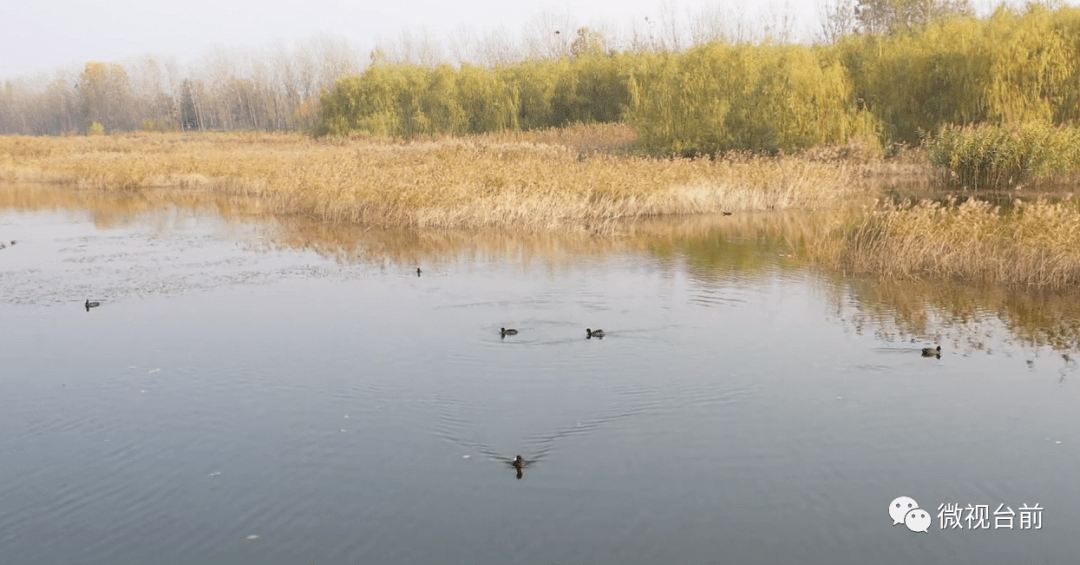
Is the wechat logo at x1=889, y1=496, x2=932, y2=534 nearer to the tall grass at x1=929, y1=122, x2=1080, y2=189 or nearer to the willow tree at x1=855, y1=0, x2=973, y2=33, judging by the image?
the tall grass at x1=929, y1=122, x2=1080, y2=189

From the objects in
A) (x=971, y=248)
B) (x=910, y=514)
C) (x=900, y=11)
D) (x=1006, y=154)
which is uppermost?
(x=900, y=11)

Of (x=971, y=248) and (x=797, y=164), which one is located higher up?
(x=797, y=164)

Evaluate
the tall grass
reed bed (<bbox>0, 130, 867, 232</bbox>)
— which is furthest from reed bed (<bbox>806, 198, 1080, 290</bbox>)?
the tall grass

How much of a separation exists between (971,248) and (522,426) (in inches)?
349

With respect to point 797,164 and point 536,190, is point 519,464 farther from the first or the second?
point 797,164

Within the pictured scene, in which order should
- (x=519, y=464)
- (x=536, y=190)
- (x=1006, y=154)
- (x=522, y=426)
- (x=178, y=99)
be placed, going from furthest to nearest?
(x=178, y=99) < (x=1006, y=154) < (x=536, y=190) < (x=522, y=426) < (x=519, y=464)

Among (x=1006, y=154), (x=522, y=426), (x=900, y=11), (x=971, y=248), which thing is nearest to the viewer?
(x=522, y=426)

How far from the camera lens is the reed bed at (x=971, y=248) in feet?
41.3

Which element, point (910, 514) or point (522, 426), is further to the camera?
point (522, 426)

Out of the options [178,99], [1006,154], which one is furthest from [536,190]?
[178,99]

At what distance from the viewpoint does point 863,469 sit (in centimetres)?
686

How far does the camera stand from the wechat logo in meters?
6.00

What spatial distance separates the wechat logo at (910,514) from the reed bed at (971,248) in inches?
305

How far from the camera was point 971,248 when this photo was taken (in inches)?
534
